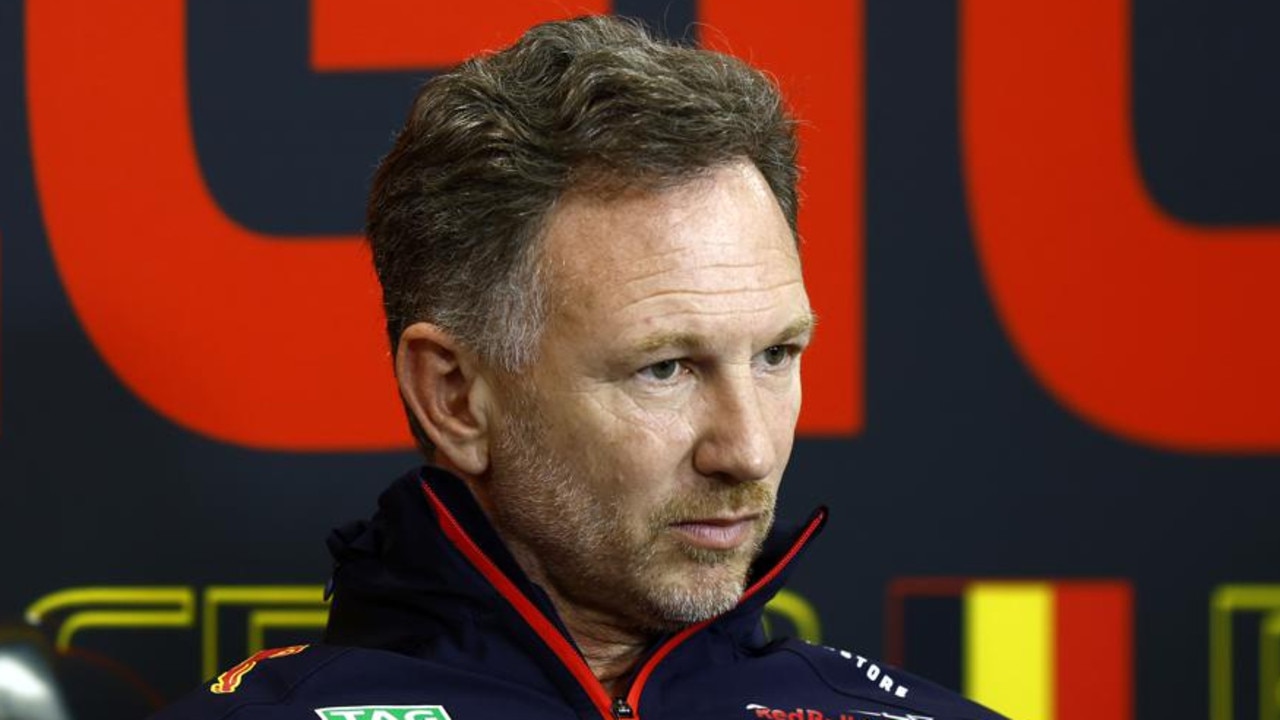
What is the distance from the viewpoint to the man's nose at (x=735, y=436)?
1.31m

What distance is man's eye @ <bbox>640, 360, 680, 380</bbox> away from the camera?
4.39 ft

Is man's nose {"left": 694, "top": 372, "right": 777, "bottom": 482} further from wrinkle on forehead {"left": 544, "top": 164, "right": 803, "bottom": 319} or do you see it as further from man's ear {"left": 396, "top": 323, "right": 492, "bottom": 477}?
man's ear {"left": 396, "top": 323, "right": 492, "bottom": 477}

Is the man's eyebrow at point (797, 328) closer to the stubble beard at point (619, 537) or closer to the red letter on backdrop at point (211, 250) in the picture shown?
the stubble beard at point (619, 537)

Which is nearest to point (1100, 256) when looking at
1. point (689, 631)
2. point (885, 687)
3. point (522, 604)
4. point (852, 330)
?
point (852, 330)

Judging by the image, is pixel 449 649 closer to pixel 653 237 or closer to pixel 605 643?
pixel 605 643

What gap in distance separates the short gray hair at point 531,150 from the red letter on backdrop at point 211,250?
406 millimetres

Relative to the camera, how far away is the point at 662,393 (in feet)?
4.37

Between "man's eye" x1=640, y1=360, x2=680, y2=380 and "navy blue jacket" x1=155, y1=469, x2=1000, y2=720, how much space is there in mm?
139

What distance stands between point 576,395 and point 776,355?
0.17 metres

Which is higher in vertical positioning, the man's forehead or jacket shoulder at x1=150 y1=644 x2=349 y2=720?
the man's forehead

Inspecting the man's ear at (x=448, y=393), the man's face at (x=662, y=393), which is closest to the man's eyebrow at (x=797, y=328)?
the man's face at (x=662, y=393)

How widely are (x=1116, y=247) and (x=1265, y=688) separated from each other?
1.58 ft

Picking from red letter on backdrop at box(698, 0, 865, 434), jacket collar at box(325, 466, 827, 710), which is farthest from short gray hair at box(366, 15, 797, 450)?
red letter on backdrop at box(698, 0, 865, 434)

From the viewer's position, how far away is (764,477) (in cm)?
134
